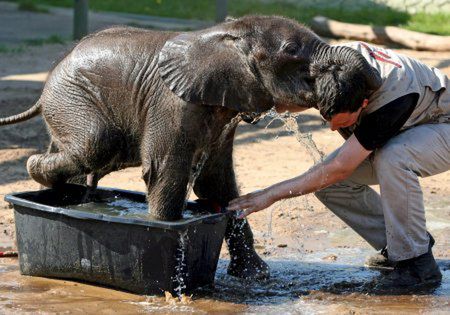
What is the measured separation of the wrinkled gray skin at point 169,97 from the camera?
17.6ft

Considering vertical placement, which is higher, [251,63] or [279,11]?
[251,63]

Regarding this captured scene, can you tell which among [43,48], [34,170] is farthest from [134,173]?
[43,48]

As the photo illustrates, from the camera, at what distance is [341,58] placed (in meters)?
5.26

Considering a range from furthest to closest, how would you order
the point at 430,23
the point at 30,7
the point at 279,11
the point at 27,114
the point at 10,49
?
the point at 30,7
the point at 279,11
the point at 430,23
the point at 10,49
the point at 27,114

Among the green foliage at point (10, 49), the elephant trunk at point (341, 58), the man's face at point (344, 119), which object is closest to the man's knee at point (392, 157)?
the man's face at point (344, 119)

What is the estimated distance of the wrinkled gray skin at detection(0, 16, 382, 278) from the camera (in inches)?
211

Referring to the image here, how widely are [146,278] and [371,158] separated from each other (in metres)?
1.47

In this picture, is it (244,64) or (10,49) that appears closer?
(244,64)

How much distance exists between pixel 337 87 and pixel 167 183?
1037 mm

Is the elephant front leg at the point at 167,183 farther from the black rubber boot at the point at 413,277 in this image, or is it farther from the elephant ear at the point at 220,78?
the black rubber boot at the point at 413,277

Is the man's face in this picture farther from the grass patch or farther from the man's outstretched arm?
the grass patch

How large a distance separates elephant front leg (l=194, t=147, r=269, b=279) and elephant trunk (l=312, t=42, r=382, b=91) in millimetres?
965

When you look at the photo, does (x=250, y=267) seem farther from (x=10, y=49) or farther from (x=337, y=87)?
(x=10, y=49)

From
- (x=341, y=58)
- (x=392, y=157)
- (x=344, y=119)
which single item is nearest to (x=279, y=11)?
(x=392, y=157)
